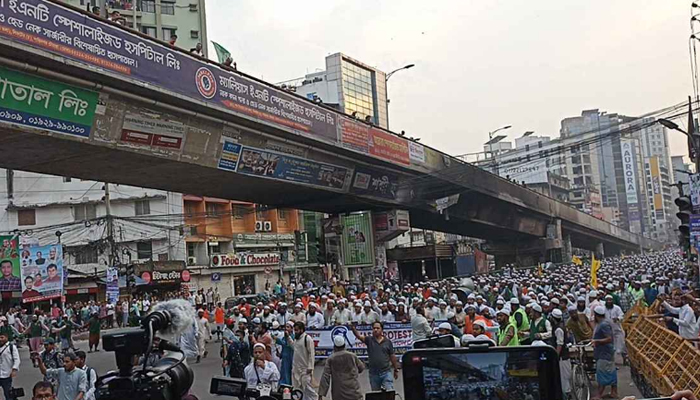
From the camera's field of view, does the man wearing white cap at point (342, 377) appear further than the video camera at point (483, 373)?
Yes

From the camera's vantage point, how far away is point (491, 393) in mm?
5148

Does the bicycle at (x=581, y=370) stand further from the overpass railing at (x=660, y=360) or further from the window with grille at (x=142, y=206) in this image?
the window with grille at (x=142, y=206)

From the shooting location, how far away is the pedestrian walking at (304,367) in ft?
36.1

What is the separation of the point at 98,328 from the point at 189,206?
27356 mm

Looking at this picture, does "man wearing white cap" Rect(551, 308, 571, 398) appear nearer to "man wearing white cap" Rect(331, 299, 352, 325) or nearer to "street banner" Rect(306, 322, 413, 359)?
"street banner" Rect(306, 322, 413, 359)

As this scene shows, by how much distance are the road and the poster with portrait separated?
7.23ft

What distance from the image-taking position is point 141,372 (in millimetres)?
4035

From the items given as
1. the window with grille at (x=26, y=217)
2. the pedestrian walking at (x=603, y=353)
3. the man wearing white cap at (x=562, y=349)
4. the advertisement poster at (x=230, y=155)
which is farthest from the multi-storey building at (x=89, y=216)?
the pedestrian walking at (x=603, y=353)

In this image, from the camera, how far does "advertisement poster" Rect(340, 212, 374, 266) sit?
118 ft

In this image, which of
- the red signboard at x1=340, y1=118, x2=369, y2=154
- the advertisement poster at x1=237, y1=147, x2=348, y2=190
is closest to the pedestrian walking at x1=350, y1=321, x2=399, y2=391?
the advertisement poster at x1=237, y1=147, x2=348, y2=190

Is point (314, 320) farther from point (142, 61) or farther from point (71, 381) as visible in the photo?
point (71, 381)

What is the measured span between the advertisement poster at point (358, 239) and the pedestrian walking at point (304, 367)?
24647 millimetres

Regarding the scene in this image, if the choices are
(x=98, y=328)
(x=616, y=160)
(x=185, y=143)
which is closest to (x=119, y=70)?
(x=185, y=143)

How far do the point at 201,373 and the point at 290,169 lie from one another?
10265 mm
